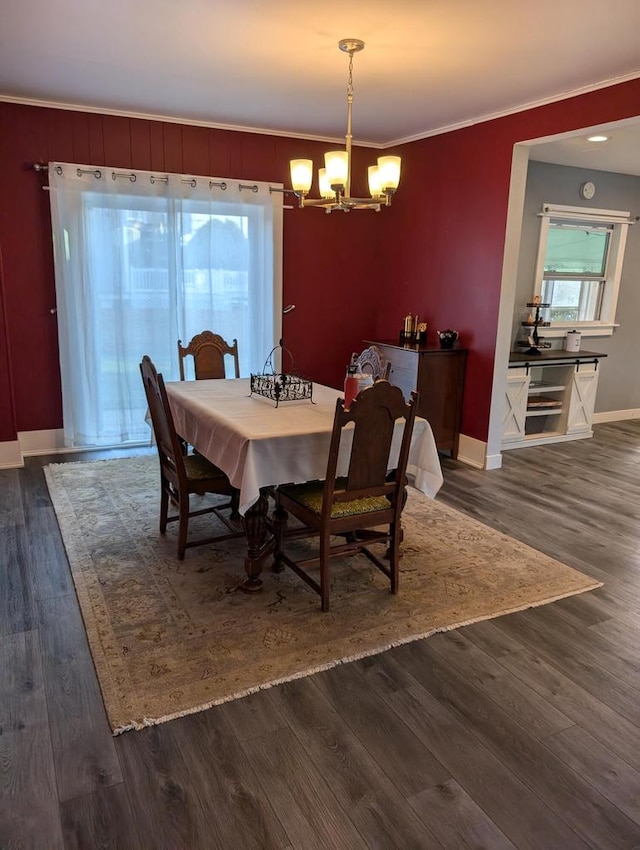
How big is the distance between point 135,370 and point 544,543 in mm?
3418

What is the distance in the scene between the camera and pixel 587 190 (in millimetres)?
5875

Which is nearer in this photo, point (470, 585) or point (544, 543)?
point (470, 585)

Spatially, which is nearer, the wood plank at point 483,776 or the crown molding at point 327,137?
the wood plank at point 483,776

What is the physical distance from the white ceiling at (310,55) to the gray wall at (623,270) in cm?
140

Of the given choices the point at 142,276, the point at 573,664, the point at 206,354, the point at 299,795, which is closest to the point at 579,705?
the point at 573,664

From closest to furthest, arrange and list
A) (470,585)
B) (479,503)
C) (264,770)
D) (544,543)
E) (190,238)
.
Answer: (264,770) → (470,585) → (544,543) → (479,503) → (190,238)

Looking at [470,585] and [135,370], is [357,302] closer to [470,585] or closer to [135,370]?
[135,370]

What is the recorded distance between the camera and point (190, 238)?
16.5ft

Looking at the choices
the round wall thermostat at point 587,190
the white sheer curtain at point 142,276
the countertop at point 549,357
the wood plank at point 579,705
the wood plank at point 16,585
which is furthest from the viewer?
the round wall thermostat at point 587,190

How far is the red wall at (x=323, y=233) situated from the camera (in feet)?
14.6

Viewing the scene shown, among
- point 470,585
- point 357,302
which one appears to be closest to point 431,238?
point 357,302

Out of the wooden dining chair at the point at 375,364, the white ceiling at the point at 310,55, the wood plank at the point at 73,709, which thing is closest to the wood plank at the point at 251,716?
the wood plank at the point at 73,709

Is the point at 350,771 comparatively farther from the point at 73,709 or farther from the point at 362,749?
the point at 73,709

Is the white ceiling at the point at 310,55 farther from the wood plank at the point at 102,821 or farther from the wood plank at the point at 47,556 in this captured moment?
the wood plank at the point at 102,821
